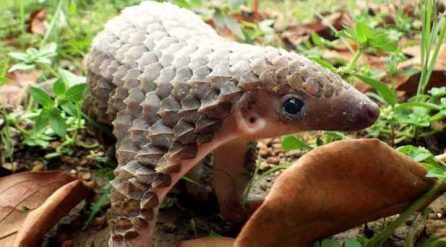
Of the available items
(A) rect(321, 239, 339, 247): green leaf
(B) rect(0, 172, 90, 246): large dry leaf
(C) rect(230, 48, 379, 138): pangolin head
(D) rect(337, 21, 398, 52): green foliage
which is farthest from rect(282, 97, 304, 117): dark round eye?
(B) rect(0, 172, 90, 246): large dry leaf

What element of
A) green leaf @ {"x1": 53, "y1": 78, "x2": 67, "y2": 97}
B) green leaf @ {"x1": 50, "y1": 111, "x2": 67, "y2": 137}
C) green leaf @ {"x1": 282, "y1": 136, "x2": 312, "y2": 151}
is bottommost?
green leaf @ {"x1": 50, "y1": 111, "x2": 67, "y2": 137}

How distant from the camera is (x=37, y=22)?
8.63 ft

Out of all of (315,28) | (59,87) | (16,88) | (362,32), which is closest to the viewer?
(362,32)

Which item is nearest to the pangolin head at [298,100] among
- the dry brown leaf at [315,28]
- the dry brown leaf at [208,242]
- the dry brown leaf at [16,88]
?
the dry brown leaf at [208,242]

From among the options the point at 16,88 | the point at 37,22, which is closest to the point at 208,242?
the point at 16,88

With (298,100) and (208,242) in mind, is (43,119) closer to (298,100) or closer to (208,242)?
(208,242)

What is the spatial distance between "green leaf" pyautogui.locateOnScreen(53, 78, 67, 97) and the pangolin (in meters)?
0.29

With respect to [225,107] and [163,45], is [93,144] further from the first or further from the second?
[225,107]

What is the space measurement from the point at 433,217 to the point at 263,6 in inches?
71.2

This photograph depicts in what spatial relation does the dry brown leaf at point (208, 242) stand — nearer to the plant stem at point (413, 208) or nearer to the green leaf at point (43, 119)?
the plant stem at point (413, 208)

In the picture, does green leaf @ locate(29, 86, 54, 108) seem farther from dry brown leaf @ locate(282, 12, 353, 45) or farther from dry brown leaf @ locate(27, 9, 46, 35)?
dry brown leaf @ locate(282, 12, 353, 45)

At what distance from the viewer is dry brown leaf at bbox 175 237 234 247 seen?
1330mm

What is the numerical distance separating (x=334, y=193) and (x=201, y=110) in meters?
0.29

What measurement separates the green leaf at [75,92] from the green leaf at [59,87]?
0.04ft
